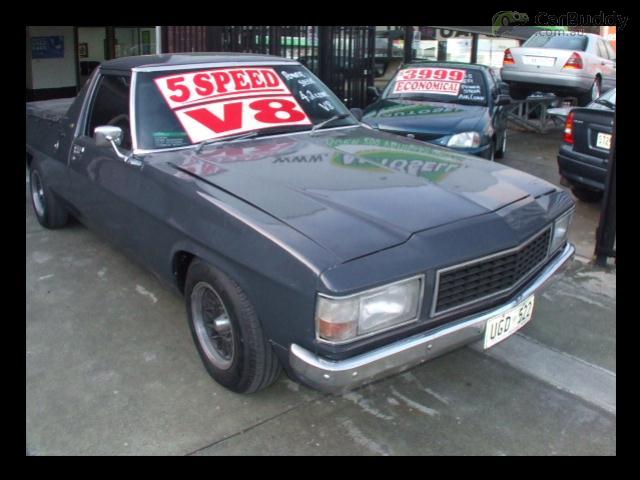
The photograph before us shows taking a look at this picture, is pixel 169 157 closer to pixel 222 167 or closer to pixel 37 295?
pixel 222 167

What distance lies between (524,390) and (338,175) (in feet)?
4.79

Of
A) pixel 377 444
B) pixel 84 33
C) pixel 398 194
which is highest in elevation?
pixel 84 33

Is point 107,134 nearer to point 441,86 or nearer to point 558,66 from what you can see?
point 441,86

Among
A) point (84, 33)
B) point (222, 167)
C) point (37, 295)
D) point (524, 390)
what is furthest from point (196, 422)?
point (84, 33)

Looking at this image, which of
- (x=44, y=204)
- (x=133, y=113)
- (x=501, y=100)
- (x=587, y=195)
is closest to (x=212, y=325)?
(x=133, y=113)

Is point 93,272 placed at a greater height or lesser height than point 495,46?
lesser

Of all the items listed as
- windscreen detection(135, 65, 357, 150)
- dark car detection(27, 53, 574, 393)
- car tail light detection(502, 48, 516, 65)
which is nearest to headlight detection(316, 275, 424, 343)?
dark car detection(27, 53, 574, 393)

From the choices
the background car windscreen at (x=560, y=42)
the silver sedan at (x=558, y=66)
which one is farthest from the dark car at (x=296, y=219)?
the background car windscreen at (x=560, y=42)

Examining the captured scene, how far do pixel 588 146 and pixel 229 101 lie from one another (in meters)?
3.72

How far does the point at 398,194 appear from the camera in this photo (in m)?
2.85

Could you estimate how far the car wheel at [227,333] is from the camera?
2.63m

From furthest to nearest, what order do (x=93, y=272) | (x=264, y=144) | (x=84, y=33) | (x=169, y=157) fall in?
(x=84, y=33) → (x=93, y=272) → (x=264, y=144) → (x=169, y=157)

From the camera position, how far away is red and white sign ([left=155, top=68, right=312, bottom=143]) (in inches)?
140

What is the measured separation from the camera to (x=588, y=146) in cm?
573
